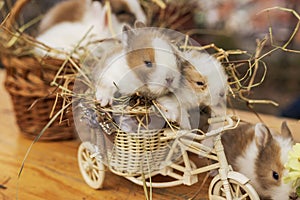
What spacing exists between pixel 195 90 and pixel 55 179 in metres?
0.32

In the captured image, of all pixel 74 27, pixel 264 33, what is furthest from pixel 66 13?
pixel 264 33

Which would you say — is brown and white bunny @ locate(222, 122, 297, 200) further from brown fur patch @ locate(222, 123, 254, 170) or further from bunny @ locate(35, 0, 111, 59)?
bunny @ locate(35, 0, 111, 59)

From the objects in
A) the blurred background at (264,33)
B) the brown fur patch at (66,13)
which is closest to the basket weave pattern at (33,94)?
the brown fur patch at (66,13)

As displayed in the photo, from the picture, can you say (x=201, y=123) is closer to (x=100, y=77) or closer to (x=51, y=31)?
(x=100, y=77)

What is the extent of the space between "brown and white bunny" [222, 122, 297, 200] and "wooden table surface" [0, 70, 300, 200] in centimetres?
5

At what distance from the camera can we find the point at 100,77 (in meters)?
0.68

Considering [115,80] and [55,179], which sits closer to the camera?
[115,80]

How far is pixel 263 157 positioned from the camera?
61cm

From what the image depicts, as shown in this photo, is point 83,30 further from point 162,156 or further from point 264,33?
point 264,33

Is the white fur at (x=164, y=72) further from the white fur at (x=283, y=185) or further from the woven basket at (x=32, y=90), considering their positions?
the woven basket at (x=32, y=90)

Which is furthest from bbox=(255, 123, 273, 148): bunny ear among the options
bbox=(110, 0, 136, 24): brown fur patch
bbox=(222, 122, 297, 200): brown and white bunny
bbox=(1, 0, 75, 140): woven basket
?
bbox=(110, 0, 136, 24): brown fur patch

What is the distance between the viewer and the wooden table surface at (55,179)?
707 mm

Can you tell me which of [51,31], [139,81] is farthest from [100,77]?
[51,31]

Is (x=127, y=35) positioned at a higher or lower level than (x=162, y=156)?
higher
